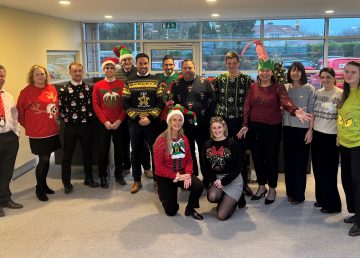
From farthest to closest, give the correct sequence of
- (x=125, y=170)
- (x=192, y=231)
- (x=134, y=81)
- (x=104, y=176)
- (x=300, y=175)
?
(x=125, y=170) → (x=104, y=176) → (x=134, y=81) → (x=300, y=175) → (x=192, y=231)

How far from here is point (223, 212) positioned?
328cm

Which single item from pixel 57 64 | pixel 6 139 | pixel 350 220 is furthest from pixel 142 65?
pixel 57 64

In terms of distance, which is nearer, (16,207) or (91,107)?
(16,207)

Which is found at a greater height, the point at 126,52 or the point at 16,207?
the point at 126,52

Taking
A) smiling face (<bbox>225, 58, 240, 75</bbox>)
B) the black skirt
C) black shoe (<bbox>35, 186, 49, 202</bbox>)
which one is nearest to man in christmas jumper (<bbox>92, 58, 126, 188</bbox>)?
the black skirt

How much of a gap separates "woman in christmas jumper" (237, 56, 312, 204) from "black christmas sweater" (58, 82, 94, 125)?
166 centimetres

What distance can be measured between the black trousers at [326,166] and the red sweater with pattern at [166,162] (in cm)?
119

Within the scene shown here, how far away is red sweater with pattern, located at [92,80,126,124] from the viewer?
3.89m

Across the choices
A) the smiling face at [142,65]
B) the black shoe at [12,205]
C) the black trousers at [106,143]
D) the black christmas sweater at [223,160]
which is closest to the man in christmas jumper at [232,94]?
the black christmas sweater at [223,160]


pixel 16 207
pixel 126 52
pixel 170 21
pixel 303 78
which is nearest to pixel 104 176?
pixel 16 207

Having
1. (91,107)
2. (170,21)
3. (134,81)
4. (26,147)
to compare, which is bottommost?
(26,147)

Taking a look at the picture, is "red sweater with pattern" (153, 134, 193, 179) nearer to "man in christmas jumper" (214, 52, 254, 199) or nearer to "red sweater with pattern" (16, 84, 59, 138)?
"man in christmas jumper" (214, 52, 254, 199)

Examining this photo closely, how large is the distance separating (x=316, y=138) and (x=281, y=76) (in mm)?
874

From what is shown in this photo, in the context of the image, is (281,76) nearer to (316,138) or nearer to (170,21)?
(316,138)
